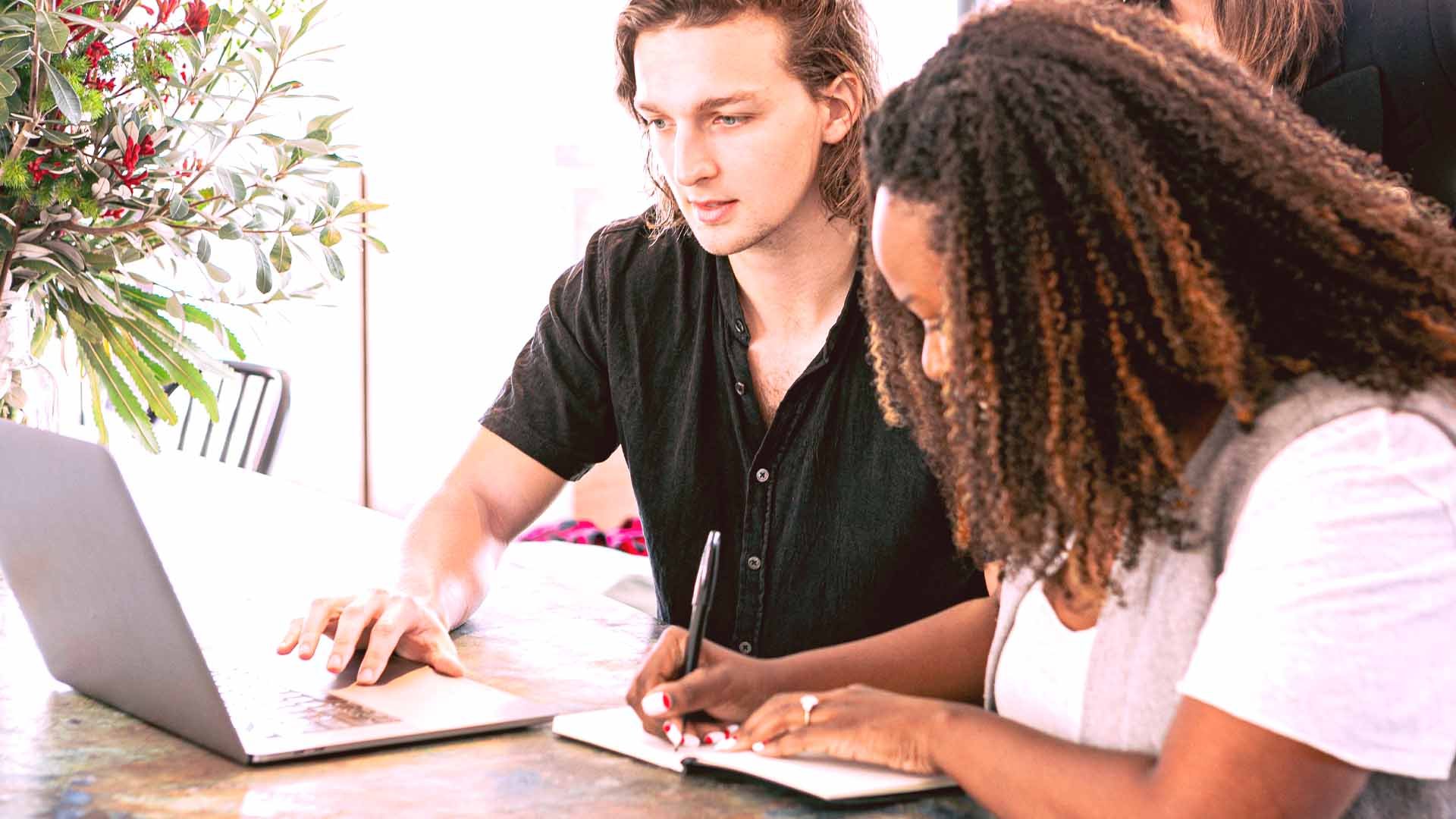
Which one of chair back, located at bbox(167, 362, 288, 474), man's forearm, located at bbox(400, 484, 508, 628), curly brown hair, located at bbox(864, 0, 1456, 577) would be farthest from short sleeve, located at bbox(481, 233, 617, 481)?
chair back, located at bbox(167, 362, 288, 474)

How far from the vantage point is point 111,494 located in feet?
3.27

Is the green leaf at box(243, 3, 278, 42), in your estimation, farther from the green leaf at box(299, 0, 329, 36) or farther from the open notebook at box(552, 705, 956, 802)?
the open notebook at box(552, 705, 956, 802)

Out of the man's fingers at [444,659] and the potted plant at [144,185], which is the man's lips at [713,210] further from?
the man's fingers at [444,659]

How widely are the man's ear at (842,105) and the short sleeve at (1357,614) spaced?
97 cm

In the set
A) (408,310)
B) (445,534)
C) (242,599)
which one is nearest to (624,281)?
(445,534)

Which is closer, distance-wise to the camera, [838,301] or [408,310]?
[838,301]

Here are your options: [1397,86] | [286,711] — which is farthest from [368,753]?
[1397,86]

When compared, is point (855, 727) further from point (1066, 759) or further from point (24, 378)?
point (24, 378)

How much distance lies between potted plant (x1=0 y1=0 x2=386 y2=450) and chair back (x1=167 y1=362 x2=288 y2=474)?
161cm

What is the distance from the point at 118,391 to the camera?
163 cm

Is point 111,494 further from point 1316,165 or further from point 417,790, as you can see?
point 1316,165

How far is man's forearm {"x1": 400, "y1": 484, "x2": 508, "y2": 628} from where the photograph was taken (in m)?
1.46

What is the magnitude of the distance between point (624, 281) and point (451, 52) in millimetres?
2236

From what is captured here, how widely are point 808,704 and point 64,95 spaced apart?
0.94 meters
